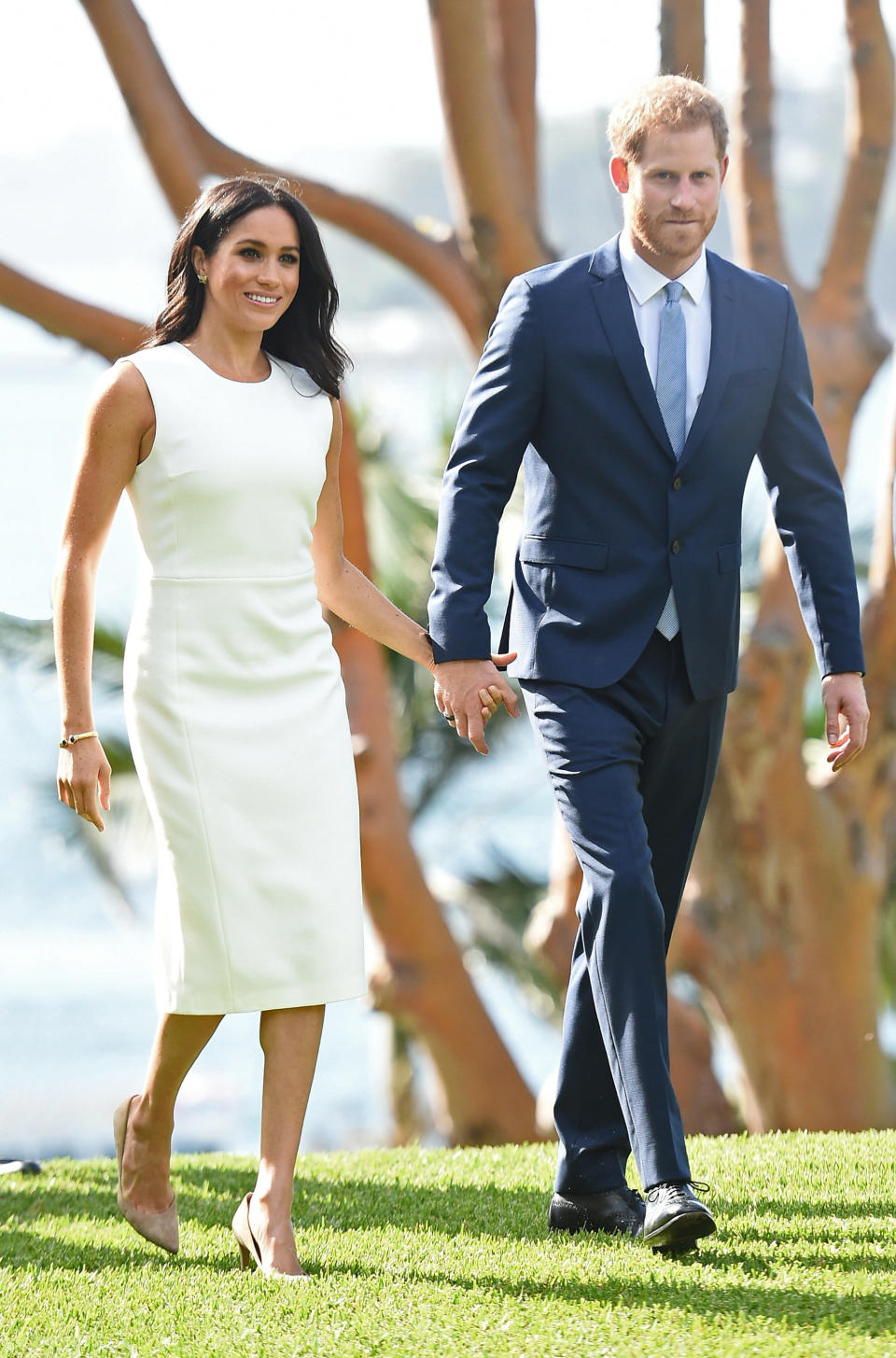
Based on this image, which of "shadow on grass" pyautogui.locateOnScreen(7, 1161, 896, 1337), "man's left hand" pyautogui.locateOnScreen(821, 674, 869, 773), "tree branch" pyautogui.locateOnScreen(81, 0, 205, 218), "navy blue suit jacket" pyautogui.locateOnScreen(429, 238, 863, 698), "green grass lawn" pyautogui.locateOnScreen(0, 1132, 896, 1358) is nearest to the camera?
"green grass lawn" pyautogui.locateOnScreen(0, 1132, 896, 1358)

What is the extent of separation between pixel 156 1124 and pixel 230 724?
829mm

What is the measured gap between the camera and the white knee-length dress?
3.15 meters

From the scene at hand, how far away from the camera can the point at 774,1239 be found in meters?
3.27

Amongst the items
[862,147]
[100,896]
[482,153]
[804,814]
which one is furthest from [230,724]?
[100,896]

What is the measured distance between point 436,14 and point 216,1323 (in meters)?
5.59

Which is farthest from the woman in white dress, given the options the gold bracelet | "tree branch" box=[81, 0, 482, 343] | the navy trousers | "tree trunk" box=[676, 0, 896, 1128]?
"tree trunk" box=[676, 0, 896, 1128]

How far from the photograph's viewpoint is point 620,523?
3.33m

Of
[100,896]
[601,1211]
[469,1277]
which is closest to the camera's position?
[469,1277]

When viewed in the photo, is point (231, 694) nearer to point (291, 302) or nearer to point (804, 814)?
point (291, 302)

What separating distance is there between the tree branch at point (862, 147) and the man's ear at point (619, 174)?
5193 mm

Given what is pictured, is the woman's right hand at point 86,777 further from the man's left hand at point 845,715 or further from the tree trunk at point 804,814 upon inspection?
the tree trunk at point 804,814

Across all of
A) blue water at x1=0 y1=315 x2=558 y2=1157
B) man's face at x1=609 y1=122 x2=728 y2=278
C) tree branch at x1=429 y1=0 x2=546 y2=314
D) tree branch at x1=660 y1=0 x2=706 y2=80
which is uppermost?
tree branch at x1=660 y1=0 x2=706 y2=80

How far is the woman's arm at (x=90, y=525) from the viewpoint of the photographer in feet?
10.3

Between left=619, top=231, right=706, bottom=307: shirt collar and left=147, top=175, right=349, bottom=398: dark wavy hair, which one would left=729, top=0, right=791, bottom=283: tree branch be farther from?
left=147, top=175, right=349, bottom=398: dark wavy hair
